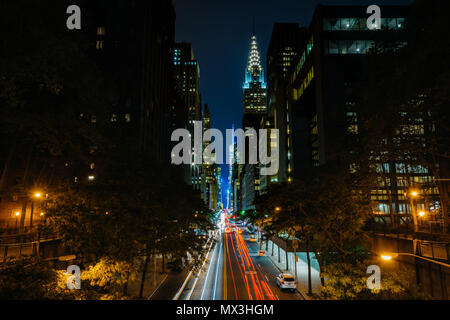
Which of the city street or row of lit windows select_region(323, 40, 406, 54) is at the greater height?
row of lit windows select_region(323, 40, 406, 54)

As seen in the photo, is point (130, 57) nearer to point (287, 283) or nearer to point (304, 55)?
point (304, 55)

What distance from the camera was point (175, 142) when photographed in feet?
460

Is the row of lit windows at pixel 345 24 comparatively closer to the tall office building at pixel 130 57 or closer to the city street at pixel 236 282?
the tall office building at pixel 130 57

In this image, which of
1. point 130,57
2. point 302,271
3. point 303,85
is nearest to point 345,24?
point 303,85

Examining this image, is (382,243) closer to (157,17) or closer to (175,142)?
(157,17)

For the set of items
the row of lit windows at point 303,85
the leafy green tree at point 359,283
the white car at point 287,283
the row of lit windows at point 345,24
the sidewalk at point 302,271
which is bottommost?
the sidewalk at point 302,271

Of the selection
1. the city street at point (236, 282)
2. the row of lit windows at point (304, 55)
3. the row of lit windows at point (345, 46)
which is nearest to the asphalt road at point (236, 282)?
the city street at point (236, 282)

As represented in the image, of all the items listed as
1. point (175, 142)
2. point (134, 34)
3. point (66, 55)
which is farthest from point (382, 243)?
point (175, 142)

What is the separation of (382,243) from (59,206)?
2321 centimetres

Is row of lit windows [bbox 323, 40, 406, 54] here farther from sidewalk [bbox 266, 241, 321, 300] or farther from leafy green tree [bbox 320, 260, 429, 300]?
leafy green tree [bbox 320, 260, 429, 300]

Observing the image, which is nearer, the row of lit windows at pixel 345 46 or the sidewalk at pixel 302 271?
the sidewalk at pixel 302 271

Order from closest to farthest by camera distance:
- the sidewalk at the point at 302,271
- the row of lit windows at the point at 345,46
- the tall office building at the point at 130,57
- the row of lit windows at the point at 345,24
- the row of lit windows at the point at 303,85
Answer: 1. the sidewalk at the point at 302,271
2. the row of lit windows at the point at 345,46
3. the row of lit windows at the point at 345,24
4. the row of lit windows at the point at 303,85
5. the tall office building at the point at 130,57

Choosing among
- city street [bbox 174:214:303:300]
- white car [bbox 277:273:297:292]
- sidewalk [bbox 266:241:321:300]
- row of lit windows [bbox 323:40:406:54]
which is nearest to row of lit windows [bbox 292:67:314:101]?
row of lit windows [bbox 323:40:406:54]

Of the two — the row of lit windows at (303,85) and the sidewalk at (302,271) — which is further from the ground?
the row of lit windows at (303,85)
